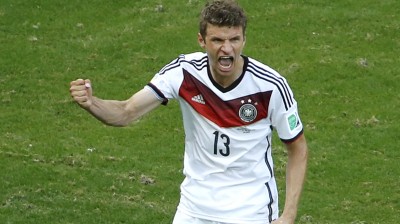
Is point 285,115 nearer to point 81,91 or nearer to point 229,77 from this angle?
point 229,77

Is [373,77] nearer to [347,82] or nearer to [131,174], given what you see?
[347,82]

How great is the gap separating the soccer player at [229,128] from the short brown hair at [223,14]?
0.04 meters

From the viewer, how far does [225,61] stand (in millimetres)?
7316

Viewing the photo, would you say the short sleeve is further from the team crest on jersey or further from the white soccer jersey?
the team crest on jersey

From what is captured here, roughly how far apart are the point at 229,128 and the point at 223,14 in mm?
839

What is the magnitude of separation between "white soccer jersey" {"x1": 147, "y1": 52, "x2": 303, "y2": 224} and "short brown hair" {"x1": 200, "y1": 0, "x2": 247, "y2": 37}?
0.37 meters

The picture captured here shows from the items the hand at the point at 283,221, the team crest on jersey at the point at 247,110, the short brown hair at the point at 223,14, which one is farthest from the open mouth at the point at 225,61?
the hand at the point at 283,221

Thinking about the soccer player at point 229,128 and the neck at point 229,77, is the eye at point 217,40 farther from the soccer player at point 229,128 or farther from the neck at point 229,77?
the neck at point 229,77

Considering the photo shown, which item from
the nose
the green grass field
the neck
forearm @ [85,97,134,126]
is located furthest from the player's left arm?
the green grass field

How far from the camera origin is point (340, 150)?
15.2 meters

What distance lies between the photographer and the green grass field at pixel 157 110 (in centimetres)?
1273

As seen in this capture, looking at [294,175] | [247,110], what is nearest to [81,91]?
[247,110]

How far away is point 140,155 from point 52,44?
5721 mm

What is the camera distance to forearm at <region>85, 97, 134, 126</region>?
7461mm
